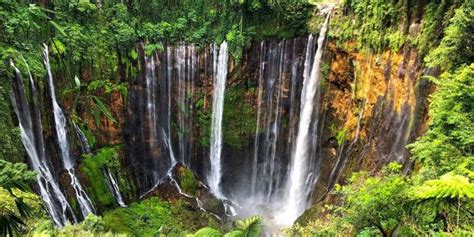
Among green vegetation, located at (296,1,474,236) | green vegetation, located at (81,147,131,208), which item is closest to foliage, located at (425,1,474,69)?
green vegetation, located at (296,1,474,236)

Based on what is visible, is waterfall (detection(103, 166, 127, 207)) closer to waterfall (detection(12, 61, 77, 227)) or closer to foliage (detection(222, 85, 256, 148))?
waterfall (detection(12, 61, 77, 227))

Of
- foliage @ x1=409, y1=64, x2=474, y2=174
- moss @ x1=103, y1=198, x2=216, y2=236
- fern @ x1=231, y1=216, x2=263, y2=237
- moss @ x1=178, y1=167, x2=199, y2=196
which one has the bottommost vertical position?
moss @ x1=103, y1=198, x2=216, y2=236

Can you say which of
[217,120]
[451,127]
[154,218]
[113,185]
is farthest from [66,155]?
[451,127]

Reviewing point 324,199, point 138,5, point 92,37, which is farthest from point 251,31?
point 324,199

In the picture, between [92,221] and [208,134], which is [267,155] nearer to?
[208,134]

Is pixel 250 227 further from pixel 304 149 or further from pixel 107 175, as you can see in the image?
pixel 107 175

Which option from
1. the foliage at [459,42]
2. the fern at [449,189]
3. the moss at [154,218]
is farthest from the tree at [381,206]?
the moss at [154,218]
